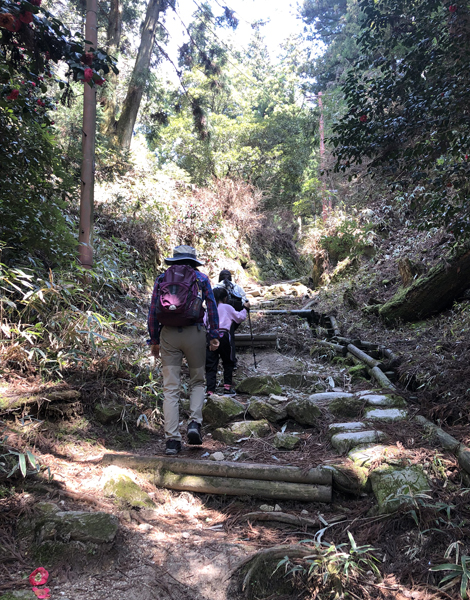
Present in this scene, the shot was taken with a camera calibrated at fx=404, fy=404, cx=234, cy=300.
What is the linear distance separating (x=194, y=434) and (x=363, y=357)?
362 centimetres

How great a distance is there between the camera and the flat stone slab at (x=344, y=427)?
392 cm

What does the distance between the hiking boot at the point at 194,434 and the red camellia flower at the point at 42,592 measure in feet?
6.53

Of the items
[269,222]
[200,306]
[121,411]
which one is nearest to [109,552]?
[121,411]

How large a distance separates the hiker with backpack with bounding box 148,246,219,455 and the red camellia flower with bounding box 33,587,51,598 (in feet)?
5.87

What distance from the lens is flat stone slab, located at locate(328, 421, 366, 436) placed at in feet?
12.9

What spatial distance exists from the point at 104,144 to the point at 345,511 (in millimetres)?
11002

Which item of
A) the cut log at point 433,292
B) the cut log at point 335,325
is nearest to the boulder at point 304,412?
the cut log at point 433,292

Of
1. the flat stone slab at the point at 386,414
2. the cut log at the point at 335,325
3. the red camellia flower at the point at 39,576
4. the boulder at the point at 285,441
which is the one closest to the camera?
the red camellia flower at the point at 39,576

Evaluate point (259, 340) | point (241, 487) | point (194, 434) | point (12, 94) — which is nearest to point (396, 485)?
point (241, 487)

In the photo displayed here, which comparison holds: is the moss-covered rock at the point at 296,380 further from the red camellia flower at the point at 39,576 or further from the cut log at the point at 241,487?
the red camellia flower at the point at 39,576

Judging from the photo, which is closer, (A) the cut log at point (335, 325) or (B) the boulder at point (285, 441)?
(B) the boulder at point (285, 441)

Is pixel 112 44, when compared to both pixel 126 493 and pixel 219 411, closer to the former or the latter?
pixel 219 411

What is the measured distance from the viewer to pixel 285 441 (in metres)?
3.96

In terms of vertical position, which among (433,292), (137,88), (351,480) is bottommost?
(351,480)
